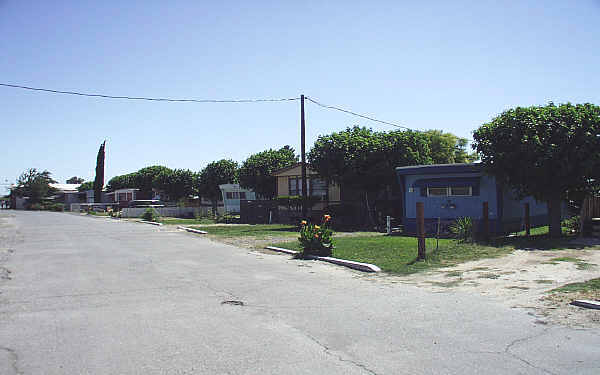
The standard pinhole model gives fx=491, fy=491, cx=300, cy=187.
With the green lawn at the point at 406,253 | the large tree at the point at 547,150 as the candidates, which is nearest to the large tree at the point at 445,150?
the large tree at the point at 547,150

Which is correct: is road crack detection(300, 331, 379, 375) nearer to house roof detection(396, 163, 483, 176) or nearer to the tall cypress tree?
house roof detection(396, 163, 483, 176)

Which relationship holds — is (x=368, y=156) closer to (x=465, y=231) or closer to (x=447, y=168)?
(x=447, y=168)

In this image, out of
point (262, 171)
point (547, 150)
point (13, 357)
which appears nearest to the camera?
point (13, 357)

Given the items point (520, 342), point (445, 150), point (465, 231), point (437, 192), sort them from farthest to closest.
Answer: point (445, 150) < point (437, 192) < point (465, 231) < point (520, 342)

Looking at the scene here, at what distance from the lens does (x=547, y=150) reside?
15.7 m

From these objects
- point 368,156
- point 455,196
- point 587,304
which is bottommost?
point 587,304

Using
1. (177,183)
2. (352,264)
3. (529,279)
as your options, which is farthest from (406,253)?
(177,183)

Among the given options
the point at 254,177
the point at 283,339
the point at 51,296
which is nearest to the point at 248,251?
the point at 51,296

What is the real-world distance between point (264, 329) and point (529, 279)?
5.96 m

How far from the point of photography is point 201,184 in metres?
51.2

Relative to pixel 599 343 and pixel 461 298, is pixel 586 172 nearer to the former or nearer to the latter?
pixel 461 298

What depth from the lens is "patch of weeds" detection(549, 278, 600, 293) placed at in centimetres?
815

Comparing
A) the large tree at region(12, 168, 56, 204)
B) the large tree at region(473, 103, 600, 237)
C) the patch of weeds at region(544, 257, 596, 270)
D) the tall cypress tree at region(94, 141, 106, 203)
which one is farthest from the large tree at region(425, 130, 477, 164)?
the large tree at region(12, 168, 56, 204)

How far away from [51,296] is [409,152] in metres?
18.6
